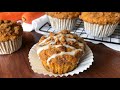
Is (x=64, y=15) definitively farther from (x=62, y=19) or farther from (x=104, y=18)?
(x=104, y=18)

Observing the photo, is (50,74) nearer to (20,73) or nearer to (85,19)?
(20,73)

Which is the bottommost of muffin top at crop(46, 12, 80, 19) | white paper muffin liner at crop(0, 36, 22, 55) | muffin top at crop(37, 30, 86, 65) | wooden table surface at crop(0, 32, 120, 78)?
wooden table surface at crop(0, 32, 120, 78)

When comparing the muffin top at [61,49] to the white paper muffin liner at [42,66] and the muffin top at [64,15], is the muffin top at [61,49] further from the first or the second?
the muffin top at [64,15]

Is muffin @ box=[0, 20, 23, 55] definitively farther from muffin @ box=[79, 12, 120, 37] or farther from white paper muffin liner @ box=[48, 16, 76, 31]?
muffin @ box=[79, 12, 120, 37]

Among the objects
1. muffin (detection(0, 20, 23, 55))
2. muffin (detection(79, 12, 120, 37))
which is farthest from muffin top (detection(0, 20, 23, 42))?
muffin (detection(79, 12, 120, 37))

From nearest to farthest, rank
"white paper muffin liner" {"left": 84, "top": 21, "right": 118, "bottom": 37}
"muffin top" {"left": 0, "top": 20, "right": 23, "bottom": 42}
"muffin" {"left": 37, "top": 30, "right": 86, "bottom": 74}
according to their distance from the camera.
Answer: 1. "muffin" {"left": 37, "top": 30, "right": 86, "bottom": 74}
2. "muffin top" {"left": 0, "top": 20, "right": 23, "bottom": 42}
3. "white paper muffin liner" {"left": 84, "top": 21, "right": 118, "bottom": 37}

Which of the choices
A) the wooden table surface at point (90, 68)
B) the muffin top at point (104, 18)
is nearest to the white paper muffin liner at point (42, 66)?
the wooden table surface at point (90, 68)

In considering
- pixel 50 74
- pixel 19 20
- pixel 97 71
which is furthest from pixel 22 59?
pixel 19 20

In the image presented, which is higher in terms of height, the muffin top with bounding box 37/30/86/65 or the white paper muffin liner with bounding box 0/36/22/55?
the muffin top with bounding box 37/30/86/65
